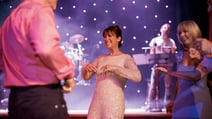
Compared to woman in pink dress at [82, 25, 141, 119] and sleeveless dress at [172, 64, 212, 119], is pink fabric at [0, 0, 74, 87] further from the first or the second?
sleeveless dress at [172, 64, 212, 119]

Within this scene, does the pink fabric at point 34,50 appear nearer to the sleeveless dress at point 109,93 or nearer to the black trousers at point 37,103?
the black trousers at point 37,103

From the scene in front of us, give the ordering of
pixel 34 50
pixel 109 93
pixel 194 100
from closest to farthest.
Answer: pixel 34 50
pixel 194 100
pixel 109 93

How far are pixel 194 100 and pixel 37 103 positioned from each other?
5.47 ft

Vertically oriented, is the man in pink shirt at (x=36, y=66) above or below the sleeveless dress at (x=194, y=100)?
above

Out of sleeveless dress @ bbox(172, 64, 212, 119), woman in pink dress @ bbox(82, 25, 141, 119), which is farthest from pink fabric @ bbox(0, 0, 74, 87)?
sleeveless dress @ bbox(172, 64, 212, 119)

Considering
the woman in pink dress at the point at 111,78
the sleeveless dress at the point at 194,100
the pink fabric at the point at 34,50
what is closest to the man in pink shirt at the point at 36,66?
the pink fabric at the point at 34,50

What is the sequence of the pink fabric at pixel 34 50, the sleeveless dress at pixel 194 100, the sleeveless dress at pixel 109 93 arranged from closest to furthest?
the pink fabric at pixel 34 50, the sleeveless dress at pixel 194 100, the sleeveless dress at pixel 109 93

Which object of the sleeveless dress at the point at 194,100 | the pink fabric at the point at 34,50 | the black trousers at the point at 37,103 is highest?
the pink fabric at the point at 34,50

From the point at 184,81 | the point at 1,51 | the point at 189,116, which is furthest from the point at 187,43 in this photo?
the point at 1,51

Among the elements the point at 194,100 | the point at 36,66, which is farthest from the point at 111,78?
the point at 36,66

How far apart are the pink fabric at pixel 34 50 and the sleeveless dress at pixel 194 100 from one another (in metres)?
1.53

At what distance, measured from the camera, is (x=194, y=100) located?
3158 mm

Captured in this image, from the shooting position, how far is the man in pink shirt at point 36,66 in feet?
5.97

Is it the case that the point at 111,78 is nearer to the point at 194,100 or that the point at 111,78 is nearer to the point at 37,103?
the point at 194,100
